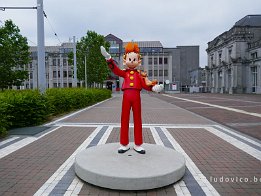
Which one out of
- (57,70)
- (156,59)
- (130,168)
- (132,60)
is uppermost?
(156,59)

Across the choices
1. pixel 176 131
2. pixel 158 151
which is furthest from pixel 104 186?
pixel 176 131

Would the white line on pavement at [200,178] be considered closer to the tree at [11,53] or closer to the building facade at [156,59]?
the tree at [11,53]

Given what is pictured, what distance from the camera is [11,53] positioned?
26781mm

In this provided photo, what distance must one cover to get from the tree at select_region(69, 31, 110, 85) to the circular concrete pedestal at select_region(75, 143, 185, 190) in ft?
96.7

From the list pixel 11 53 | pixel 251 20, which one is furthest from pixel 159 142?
pixel 251 20

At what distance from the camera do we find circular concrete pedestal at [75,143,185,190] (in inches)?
169

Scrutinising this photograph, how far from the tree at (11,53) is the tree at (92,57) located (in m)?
7.96

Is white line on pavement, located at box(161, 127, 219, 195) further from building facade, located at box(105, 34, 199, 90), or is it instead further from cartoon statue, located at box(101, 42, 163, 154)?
building facade, located at box(105, 34, 199, 90)

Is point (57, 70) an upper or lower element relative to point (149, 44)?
lower

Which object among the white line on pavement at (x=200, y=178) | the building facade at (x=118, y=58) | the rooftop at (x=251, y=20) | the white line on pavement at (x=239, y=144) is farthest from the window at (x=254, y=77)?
the white line on pavement at (x=200, y=178)

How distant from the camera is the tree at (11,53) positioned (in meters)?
26.4

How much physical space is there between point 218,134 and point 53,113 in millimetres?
8669

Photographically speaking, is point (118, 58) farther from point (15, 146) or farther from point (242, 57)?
point (15, 146)

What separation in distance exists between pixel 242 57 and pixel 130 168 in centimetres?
5279
